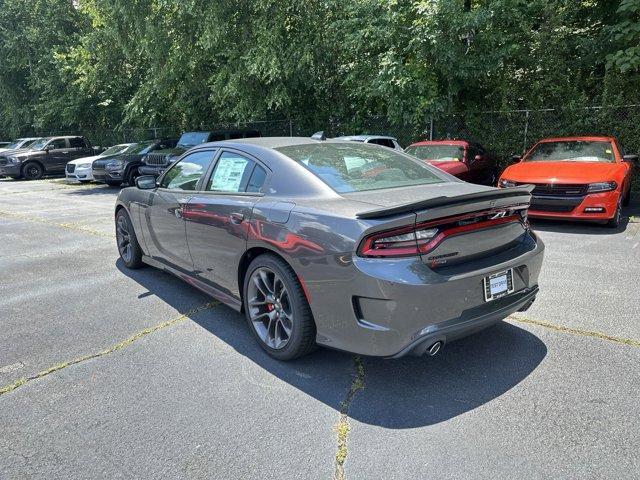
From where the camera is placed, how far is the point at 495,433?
2.53 metres

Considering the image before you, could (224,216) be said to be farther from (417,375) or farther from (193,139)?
(193,139)

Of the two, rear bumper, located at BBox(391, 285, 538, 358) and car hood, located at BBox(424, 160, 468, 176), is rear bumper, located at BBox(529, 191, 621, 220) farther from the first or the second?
rear bumper, located at BBox(391, 285, 538, 358)

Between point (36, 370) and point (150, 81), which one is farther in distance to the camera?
point (150, 81)

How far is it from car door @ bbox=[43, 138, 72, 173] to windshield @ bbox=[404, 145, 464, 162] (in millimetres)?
16604

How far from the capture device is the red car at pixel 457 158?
32.5ft

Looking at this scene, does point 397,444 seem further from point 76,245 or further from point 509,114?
point 509,114

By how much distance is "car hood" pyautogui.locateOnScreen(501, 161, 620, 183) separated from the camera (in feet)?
24.3

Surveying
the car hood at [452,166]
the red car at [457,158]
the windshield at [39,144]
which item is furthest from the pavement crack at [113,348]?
the windshield at [39,144]

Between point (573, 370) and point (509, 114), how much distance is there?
11.3 metres

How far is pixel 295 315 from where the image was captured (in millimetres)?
3127

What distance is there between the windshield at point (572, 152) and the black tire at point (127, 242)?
7.31 m

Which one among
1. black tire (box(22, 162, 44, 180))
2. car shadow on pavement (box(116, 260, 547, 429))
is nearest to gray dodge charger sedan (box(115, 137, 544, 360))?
car shadow on pavement (box(116, 260, 547, 429))

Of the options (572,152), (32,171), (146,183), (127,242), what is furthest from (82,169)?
(572,152)

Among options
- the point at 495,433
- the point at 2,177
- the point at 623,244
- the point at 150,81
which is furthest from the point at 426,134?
the point at 2,177
